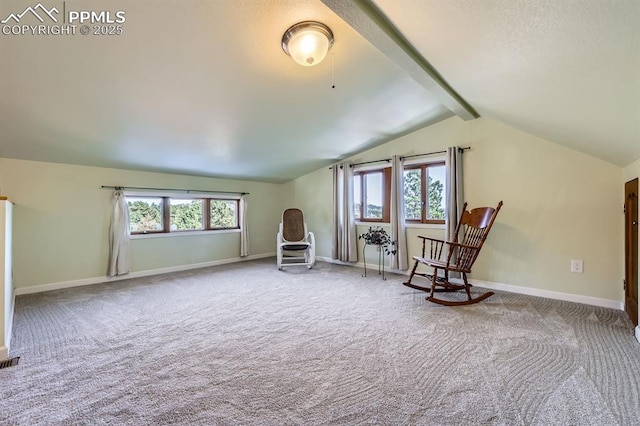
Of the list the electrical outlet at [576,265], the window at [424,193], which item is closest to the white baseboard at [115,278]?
the window at [424,193]

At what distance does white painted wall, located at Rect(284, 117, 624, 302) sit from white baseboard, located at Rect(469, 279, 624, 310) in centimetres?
4

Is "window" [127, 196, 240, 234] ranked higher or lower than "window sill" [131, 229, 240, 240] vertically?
higher

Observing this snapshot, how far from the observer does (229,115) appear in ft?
9.78

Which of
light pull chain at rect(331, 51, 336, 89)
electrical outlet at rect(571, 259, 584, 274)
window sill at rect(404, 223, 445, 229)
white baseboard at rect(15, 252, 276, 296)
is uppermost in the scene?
light pull chain at rect(331, 51, 336, 89)

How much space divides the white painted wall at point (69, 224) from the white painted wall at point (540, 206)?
440 centimetres

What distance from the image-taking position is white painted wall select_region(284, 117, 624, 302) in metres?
2.90

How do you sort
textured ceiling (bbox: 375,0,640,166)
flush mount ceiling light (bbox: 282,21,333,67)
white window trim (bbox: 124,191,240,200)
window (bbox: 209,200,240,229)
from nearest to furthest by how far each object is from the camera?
textured ceiling (bbox: 375,0,640,166) → flush mount ceiling light (bbox: 282,21,333,67) → white window trim (bbox: 124,191,240,200) → window (bbox: 209,200,240,229)

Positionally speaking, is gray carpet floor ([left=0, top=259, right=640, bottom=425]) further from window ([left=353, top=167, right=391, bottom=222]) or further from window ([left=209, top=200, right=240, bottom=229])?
window ([left=209, top=200, right=240, bottom=229])

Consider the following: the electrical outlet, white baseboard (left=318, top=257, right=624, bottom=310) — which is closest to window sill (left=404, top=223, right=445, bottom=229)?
white baseboard (left=318, top=257, right=624, bottom=310)

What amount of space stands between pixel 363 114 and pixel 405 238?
2020 millimetres

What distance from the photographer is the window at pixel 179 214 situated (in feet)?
14.8

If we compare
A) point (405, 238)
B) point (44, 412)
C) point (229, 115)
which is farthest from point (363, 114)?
point (44, 412)

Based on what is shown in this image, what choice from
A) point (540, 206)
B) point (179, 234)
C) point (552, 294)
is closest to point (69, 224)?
point (179, 234)

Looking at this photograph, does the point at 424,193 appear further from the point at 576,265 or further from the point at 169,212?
the point at 169,212
